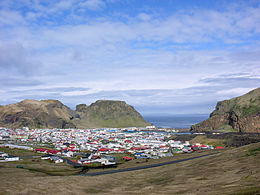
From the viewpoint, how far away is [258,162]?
41562mm

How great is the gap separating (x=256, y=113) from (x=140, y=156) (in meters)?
136

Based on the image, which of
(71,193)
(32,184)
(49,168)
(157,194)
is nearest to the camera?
(157,194)

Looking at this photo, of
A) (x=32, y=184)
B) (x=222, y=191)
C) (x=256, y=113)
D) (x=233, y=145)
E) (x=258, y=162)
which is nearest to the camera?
(x=222, y=191)

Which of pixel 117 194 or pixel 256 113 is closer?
pixel 117 194

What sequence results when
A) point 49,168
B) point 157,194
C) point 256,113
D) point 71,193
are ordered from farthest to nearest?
point 256,113, point 49,168, point 71,193, point 157,194

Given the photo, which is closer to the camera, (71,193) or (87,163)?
(71,193)

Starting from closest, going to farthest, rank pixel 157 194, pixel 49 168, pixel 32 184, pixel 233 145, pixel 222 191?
pixel 222 191, pixel 157 194, pixel 32 184, pixel 49 168, pixel 233 145

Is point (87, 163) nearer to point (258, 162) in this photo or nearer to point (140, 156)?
point (140, 156)

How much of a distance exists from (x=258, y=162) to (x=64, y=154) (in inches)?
3237

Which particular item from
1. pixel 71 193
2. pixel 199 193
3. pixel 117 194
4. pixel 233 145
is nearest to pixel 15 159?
pixel 71 193

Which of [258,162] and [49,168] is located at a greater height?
[258,162]

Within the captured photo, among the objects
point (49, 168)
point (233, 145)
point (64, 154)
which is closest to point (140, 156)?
point (64, 154)

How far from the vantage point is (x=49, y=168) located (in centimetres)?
6738

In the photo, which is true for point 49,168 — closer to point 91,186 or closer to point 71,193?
point 91,186
